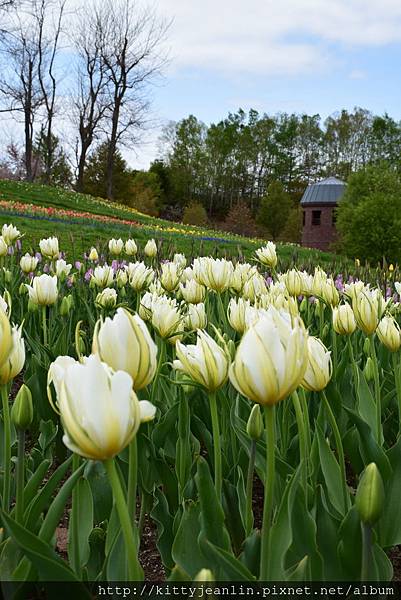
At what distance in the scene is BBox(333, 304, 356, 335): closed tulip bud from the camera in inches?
76.2

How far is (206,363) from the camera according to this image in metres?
1.22

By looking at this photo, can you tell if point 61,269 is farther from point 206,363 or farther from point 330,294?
point 206,363

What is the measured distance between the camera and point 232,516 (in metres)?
→ 1.56

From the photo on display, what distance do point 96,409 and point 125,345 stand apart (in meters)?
0.18

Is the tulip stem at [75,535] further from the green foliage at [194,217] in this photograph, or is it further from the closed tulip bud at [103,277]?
the green foliage at [194,217]

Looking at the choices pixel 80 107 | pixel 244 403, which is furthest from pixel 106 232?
pixel 80 107

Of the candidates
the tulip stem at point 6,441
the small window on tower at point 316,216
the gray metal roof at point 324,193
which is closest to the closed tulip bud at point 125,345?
the tulip stem at point 6,441

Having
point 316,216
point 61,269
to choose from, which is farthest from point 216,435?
point 316,216

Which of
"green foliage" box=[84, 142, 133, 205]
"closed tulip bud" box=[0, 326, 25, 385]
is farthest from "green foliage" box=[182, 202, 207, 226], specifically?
"closed tulip bud" box=[0, 326, 25, 385]

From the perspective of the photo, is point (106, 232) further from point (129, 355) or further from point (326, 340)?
point (129, 355)

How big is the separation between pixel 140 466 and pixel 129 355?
2.86 ft

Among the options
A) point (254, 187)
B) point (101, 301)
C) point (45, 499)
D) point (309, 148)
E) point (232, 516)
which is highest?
point (309, 148)

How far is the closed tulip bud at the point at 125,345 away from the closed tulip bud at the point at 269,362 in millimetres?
151

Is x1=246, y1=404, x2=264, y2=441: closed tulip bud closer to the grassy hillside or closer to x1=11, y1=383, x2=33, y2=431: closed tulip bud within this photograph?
x1=11, y1=383, x2=33, y2=431: closed tulip bud
